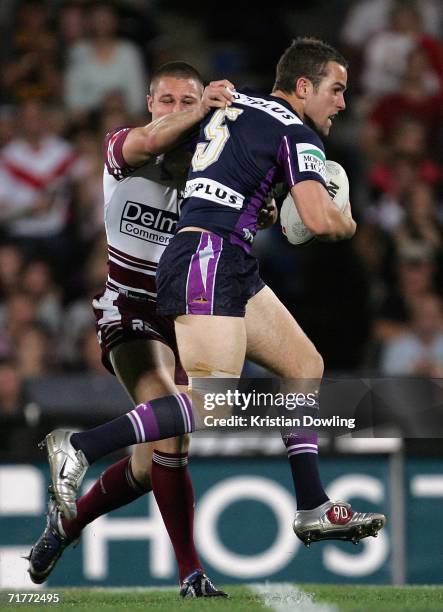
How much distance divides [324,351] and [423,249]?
1089 millimetres

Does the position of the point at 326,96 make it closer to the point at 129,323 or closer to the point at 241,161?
the point at 241,161

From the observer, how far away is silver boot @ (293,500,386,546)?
5.97m

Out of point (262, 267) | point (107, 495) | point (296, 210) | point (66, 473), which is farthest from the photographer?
point (262, 267)

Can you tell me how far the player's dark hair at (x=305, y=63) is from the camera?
6.17 metres

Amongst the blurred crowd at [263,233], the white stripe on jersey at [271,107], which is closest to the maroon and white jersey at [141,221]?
the white stripe on jersey at [271,107]

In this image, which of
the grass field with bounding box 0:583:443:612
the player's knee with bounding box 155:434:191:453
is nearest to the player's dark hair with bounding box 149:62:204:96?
the player's knee with bounding box 155:434:191:453

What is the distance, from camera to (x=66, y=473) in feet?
18.8

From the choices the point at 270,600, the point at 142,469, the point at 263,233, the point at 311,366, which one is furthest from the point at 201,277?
the point at 263,233

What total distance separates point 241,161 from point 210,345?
806mm

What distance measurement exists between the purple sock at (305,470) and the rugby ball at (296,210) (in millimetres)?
884

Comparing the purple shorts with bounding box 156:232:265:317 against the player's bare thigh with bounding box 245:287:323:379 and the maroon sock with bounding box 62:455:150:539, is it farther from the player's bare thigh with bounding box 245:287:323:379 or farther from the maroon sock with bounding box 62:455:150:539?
the maroon sock with bounding box 62:455:150:539

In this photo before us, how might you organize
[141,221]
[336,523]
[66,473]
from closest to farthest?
[66,473] < [336,523] < [141,221]

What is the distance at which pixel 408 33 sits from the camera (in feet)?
40.3

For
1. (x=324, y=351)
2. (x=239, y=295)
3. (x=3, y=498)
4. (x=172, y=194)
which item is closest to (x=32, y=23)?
(x=324, y=351)
